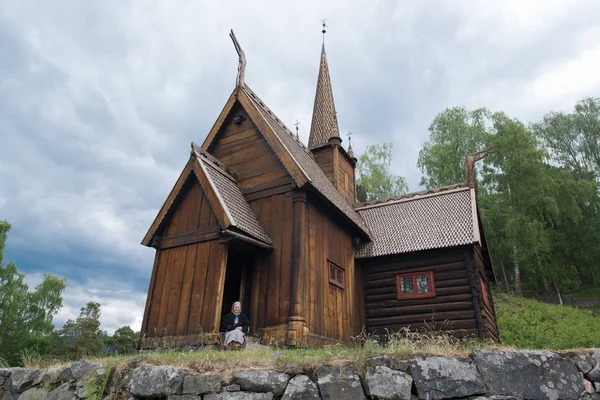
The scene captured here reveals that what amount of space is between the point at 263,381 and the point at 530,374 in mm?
3711

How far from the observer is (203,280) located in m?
9.77

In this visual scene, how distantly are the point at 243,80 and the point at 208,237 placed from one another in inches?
242

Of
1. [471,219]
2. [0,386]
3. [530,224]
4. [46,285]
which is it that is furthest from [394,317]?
[46,285]

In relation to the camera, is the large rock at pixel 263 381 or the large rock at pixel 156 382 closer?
the large rock at pixel 263 381

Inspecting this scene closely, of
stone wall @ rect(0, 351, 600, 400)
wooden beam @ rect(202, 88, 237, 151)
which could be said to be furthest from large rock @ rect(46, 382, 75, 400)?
wooden beam @ rect(202, 88, 237, 151)

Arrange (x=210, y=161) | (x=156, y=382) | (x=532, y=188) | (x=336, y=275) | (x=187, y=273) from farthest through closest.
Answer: (x=532, y=188)
(x=336, y=275)
(x=210, y=161)
(x=187, y=273)
(x=156, y=382)

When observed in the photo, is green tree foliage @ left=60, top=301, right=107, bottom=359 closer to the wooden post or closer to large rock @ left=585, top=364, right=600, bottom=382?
the wooden post

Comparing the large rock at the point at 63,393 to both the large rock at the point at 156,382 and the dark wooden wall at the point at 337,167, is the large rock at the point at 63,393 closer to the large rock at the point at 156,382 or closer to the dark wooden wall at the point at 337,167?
the large rock at the point at 156,382

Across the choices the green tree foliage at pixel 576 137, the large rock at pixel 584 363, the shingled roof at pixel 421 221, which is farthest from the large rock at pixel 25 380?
the green tree foliage at pixel 576 137

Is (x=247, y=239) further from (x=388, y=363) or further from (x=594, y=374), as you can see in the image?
(x=594, y=374)

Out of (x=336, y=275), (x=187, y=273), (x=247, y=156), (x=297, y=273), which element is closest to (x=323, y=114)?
(x=247, y=156)

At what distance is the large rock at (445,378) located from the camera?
544 centimetres

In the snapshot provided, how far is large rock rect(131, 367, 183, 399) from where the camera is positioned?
5.90 m

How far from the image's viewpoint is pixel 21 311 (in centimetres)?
2956
